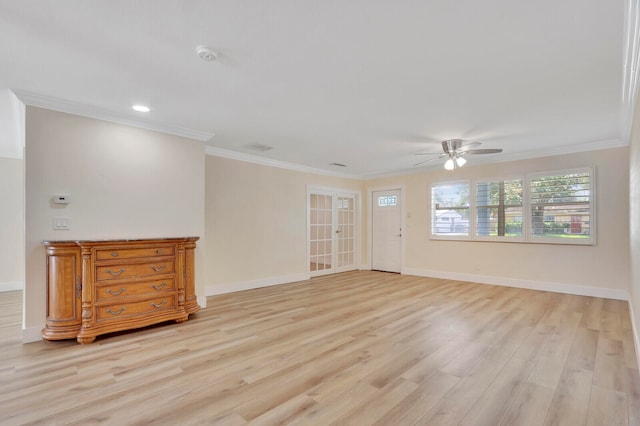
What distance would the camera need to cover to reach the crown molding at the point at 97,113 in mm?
2986

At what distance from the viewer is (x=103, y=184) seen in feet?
11.2

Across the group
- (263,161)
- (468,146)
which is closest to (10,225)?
(263,161)

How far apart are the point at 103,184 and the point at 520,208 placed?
6.43 m

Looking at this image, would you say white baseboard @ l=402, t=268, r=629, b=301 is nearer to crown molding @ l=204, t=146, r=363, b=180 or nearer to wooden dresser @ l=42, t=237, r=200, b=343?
crown molding @ l=204, t=146, r=363, b=180

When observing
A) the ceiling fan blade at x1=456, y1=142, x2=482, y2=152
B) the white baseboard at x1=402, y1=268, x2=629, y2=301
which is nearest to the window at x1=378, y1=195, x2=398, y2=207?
the white baseboard at x1=402, y1=268, x2=629, y2=301

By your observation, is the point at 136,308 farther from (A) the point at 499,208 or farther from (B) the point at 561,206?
(B) the point at 561,206

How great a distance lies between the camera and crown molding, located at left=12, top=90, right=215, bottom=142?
2986mm

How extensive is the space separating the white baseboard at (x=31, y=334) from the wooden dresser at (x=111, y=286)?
151 mm

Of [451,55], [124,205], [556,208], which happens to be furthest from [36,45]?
[556,208]

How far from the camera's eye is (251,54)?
2254 mm

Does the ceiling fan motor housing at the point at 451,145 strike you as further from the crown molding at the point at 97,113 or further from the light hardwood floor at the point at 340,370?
the crown molding at the point at 97,113

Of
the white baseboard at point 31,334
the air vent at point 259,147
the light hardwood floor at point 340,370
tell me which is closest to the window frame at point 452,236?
the light hardwood floor at point 340,370

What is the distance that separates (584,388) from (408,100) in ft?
9.07

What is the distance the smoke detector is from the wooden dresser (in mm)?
2140
